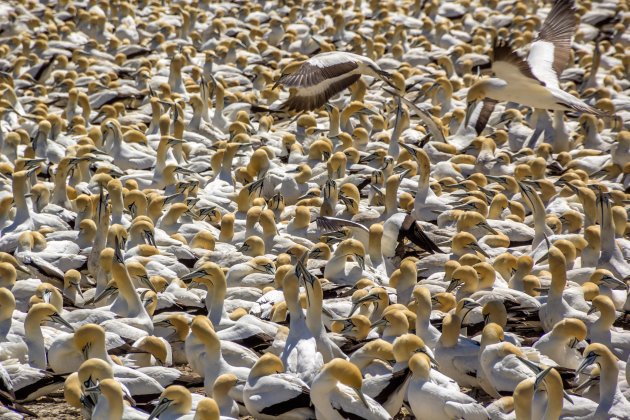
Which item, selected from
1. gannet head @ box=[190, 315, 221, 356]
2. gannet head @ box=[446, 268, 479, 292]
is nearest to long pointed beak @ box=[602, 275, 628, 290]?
gannet head @ box=[446, 268, 479, 292]

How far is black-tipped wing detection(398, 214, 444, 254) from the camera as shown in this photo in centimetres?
1126

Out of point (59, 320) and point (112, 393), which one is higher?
point (112, 393)

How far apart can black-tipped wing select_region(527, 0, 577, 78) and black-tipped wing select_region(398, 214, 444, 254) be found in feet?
11.1

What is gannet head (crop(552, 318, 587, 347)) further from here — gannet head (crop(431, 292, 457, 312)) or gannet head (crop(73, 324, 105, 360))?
gannet head (crop(73, 324, 105, 360))

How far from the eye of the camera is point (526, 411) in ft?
23.3

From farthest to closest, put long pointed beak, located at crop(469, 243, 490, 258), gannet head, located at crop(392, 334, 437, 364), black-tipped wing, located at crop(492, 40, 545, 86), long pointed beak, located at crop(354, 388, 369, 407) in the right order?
black-tipped wing, located at crop(492, 40, 545, 86), long pointed beak, located at crop(469, 243, 490, 258), gannet head, located at crop(392, 334, 437, 364), long pointed beak, located at crop(354, 388, 369, 407)

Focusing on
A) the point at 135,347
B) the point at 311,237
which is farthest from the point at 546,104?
the point at 135,347

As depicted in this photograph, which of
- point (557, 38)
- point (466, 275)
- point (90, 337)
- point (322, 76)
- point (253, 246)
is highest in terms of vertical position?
point (90, 337)

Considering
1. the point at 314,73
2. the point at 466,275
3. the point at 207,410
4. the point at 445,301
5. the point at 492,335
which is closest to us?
the point at 207,410

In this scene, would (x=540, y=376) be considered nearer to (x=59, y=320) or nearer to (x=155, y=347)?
(x=155, y=347)

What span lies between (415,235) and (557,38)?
13.0 ft

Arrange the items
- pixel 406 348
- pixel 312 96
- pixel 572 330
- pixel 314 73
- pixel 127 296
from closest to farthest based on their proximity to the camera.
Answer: pixel 406 348
pixel 572 330
pixel 127 296
pixel 314 73
pixel 312 96

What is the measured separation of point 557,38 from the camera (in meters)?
14.0

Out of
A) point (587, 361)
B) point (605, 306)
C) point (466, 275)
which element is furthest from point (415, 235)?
point (587, 361)
